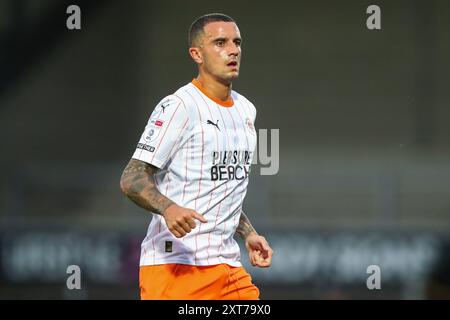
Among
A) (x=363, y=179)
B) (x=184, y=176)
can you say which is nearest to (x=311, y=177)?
(x=363, y=179)

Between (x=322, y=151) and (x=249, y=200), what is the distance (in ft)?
5.64

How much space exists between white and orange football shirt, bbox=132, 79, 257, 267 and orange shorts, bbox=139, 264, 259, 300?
0.11ft

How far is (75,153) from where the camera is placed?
1248 cm

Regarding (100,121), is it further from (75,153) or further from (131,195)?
(131,195)

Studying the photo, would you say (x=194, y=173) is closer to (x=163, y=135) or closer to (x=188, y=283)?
(x=163, y=135)

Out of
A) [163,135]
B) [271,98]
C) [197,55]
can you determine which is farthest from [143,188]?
[271,98]

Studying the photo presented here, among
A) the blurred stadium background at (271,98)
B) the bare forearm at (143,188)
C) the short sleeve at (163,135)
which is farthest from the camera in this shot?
the blurred stadium background at (271,98)

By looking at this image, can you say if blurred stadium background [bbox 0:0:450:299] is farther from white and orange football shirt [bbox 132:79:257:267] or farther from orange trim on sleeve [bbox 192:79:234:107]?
white and orange football shirt [bbox 132:79:257:267]

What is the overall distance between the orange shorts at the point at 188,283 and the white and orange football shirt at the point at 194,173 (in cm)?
3

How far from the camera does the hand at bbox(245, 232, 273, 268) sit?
488cm

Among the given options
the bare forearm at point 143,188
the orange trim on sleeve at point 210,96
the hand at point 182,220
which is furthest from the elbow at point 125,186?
the orange trim on sleeve at point 210,96

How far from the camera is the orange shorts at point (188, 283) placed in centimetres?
473

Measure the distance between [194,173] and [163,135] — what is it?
237mm

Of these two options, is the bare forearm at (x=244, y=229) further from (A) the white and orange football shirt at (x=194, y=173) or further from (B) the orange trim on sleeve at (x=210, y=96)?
(B) the orange trim on sleeve at (x=210, y=96)
